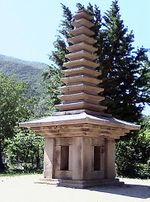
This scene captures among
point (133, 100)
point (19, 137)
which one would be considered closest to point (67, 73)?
point (133, 100)

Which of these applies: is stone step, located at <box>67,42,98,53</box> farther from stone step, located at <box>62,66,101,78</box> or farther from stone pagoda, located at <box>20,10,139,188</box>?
stone step, located at <box>62,66,101,78</box>

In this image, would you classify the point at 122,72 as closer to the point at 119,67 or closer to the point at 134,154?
the point at 119,67

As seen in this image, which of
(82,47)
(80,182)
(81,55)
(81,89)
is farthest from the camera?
(82,47)

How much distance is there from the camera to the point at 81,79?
15.3 metres

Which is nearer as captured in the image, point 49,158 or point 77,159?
point 77,159

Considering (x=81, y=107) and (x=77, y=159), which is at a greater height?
(x=81, y=107)

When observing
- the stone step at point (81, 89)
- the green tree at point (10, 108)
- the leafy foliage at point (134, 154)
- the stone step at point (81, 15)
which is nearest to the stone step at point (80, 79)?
the stone step at point (81, 89)

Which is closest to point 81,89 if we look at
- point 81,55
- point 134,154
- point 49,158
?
point 81,55

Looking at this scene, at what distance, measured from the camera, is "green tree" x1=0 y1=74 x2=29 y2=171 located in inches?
1323

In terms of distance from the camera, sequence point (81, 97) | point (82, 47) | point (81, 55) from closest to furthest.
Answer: point (81, 97) < point (81, 55) < point (82, 47)

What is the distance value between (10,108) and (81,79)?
20.1m

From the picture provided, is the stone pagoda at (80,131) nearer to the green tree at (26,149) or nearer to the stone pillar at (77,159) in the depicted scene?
the stone pillar at (77,159)

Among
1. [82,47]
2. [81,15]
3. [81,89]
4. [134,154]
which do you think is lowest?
[134,154]

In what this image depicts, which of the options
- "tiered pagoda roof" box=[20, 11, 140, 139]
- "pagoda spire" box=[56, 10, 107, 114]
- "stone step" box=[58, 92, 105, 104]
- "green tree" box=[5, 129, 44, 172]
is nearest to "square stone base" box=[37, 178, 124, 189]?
"tiered pagoda roof" box=[20, 11, 140, 139]
